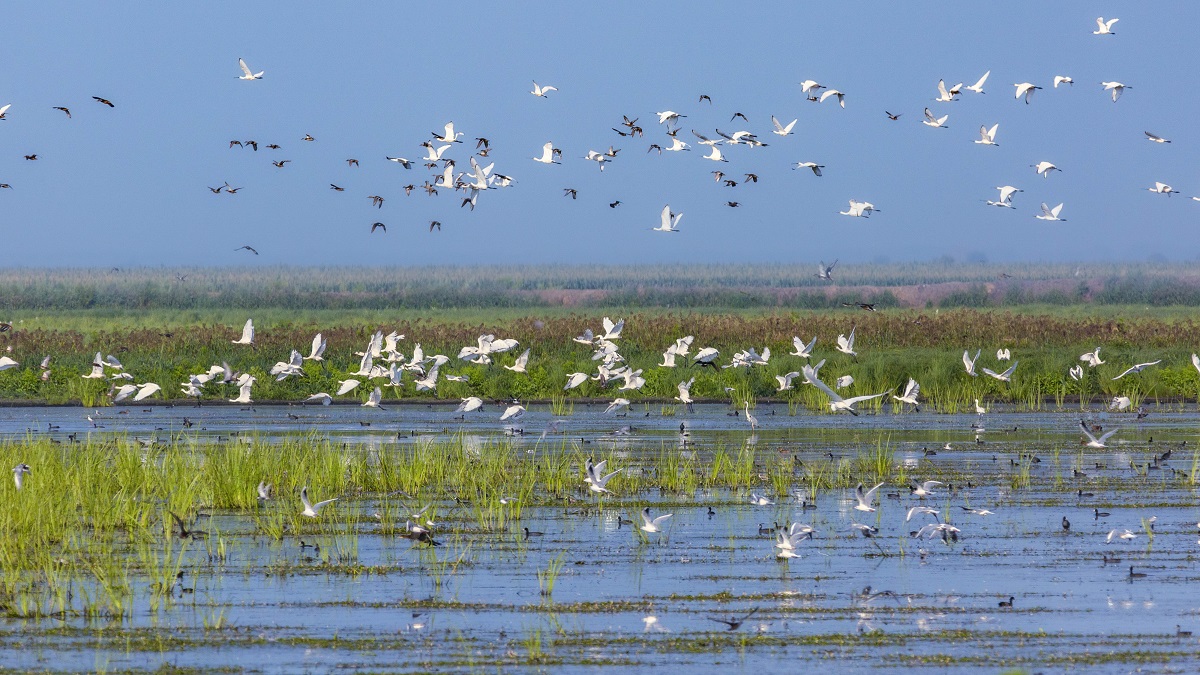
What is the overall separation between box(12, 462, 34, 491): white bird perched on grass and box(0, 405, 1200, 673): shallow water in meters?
1.76

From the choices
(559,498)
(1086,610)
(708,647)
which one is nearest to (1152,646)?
(1086,610)

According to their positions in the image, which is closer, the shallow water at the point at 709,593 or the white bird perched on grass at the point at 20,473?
the shallow water at the point at 709,593

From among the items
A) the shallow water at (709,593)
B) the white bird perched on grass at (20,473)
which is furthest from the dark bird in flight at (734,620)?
the white bird perched on grass at (20,473)

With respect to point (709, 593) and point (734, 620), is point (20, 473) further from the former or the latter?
point (734, 620)

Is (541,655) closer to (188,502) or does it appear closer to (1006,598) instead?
(1006,598)

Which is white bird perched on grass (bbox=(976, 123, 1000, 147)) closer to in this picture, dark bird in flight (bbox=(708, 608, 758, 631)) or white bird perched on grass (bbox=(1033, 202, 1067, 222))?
white bird perched on grass (bbox=(1033, 202, 1067, 222))

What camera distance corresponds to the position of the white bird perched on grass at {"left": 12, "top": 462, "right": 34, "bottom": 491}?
13438mm

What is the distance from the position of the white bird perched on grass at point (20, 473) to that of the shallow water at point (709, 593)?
1756 mm

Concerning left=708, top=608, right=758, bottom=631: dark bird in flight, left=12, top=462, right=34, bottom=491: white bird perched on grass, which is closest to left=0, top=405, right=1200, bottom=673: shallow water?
left=708, top=608, right=758, bottom=631: dark bird in flight

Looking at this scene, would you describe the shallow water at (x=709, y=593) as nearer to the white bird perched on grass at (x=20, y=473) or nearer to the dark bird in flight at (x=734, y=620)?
the dark bird in flight at (x=734, y=620)

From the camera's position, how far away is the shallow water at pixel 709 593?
9164mm

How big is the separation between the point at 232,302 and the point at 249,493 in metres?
81.8

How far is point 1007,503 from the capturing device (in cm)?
1552

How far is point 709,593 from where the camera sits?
10.9m
